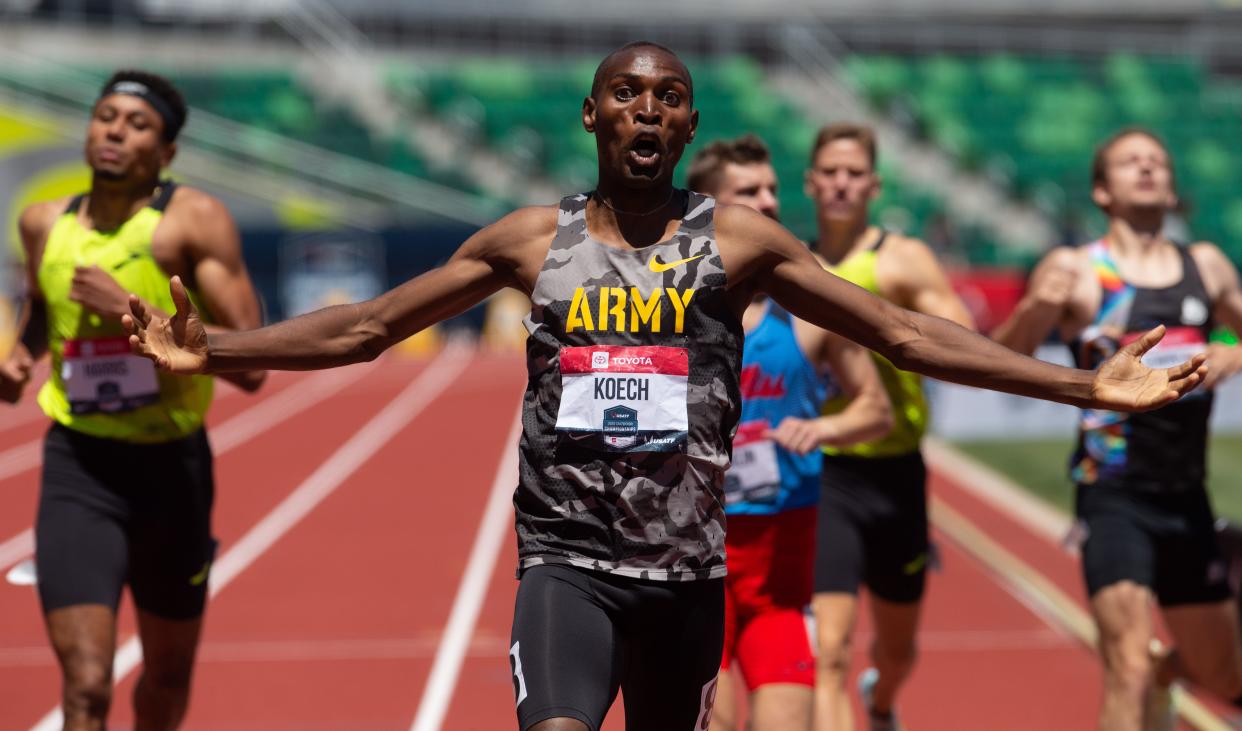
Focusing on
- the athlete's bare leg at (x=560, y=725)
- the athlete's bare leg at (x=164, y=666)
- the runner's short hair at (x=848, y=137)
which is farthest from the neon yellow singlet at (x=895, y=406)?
the athlete's bare leg at (x=560, y=725)

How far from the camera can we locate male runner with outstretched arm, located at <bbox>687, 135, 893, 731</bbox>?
4.25 meters

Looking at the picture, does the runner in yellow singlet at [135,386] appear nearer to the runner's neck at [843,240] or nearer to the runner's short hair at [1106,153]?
the runner's neck at [843,240]

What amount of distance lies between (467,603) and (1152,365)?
15.1 feet

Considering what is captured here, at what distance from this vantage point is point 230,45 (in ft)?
100

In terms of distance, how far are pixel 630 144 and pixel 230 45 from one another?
2891cm

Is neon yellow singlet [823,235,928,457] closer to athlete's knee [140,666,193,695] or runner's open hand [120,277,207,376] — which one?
athlete's knee [140,666,193,695]

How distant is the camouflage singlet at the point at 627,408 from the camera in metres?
3.26

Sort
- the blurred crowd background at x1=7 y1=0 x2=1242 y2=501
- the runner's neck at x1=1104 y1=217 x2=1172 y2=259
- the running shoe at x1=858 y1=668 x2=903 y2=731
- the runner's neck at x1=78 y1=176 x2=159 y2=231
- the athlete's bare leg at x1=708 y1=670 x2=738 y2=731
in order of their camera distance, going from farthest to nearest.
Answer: the blurred crowd background at x1=7 y1=0 x2=1242 y2=501
the running shoe at x1=858 y1=668 x2=903 y2=731
the runner's neck at x1=1104 y1=217 x2=1172 y2=259
the runner's neck at x1=78 y1=176 x2=159 y2=231
the athlete's bare leg at x1=708 y1=670 x2=738 y2=731

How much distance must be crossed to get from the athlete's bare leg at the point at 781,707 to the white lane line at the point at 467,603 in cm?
261

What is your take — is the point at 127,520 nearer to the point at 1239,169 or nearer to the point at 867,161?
the point at 867,161

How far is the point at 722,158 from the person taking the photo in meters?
4.77

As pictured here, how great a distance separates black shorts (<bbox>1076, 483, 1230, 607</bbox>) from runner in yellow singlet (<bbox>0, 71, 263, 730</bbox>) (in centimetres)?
272

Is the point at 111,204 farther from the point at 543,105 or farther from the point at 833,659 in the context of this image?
the point at 543,105

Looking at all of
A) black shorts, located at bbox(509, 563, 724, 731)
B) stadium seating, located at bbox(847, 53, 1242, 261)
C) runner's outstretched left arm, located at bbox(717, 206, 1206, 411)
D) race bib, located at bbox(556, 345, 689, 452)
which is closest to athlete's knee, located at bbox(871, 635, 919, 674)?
black shorts, located at bbox(509, 563, 724, 731)
